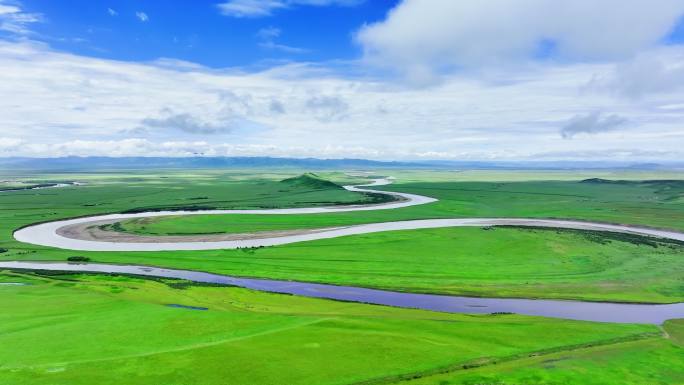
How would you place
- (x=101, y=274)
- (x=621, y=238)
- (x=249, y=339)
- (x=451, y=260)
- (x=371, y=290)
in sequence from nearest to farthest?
1. (x=249, y=339)
2. (x=371, y=290)
3. (x=101, y=274)
4. (x=451, y=260)
5. (x=621, y=238)

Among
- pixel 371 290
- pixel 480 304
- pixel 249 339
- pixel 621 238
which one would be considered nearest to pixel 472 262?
pixel 480 304

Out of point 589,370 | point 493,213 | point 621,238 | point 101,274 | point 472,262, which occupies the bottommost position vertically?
point 101,274

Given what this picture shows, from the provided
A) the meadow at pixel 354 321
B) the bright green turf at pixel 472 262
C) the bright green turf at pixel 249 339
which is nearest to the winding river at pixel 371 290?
the bright green turf at pixel 472 262

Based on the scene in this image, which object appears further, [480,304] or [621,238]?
[621,238]

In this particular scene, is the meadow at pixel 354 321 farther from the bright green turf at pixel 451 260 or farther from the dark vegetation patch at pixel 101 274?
the dark vegetation patch at pixel 101 274

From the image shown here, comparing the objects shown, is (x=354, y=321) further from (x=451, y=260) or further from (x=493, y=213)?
(x=493, y=213)

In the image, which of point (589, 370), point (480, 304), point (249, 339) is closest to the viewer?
point (589, 370)

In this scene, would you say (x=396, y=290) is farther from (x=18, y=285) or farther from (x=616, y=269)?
(x=18, y=285)
